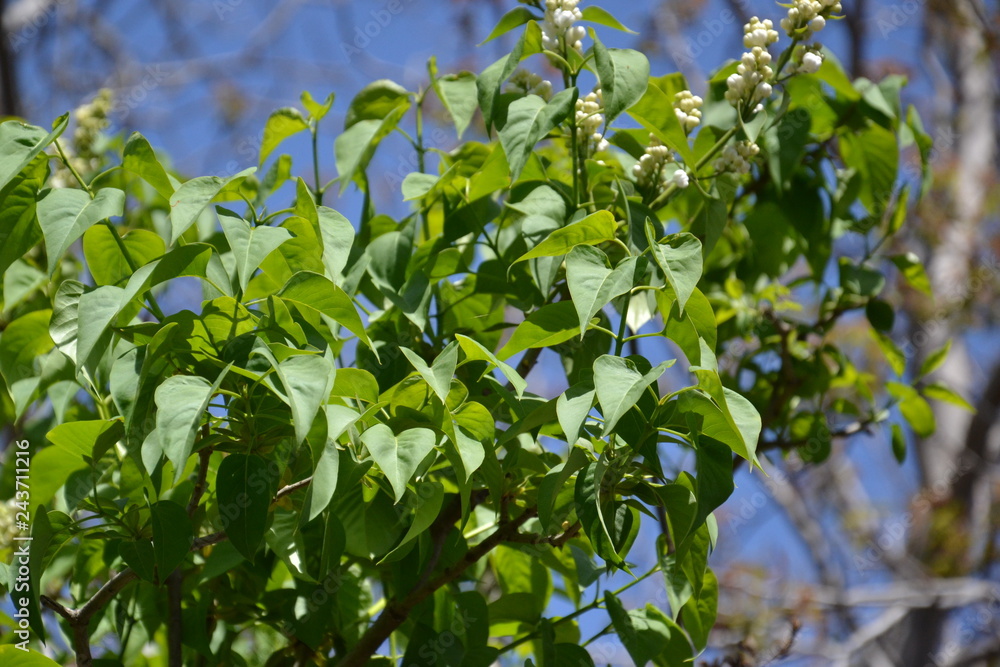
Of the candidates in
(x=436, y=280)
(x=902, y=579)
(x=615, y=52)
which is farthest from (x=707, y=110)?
(x=902, y=579)

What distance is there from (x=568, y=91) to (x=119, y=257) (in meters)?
0.49

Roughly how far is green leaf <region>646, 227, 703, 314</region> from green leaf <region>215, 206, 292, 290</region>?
332 mm

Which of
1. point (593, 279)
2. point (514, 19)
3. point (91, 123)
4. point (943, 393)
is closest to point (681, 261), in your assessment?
point (593, 279)

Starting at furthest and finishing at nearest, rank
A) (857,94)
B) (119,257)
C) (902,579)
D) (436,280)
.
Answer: (902,579) < (857,94) < (436,280) < (119,257)

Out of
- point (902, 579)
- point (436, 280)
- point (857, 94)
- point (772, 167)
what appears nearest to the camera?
point (436, 280)

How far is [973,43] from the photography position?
5680 mm

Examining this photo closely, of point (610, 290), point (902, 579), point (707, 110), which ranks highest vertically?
point (707, 110)

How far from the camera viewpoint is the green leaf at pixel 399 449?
2.44 ft

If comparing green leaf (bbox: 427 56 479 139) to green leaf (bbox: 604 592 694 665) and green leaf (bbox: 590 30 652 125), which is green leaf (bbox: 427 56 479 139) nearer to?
green leaf (bbox: 590 30 652 125)

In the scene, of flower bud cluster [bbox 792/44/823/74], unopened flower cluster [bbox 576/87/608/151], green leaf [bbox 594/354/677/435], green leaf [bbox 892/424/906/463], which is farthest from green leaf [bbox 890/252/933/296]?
green leaf [bbox 594/354/677/435]

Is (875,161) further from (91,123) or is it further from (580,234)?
(91,123)

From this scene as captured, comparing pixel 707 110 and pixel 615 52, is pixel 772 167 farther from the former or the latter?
pixel 615 52

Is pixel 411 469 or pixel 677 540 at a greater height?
pixel 411 469

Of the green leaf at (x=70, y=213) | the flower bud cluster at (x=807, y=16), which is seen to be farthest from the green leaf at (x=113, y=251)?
the flower bud cluster at (x=807, y=16)
